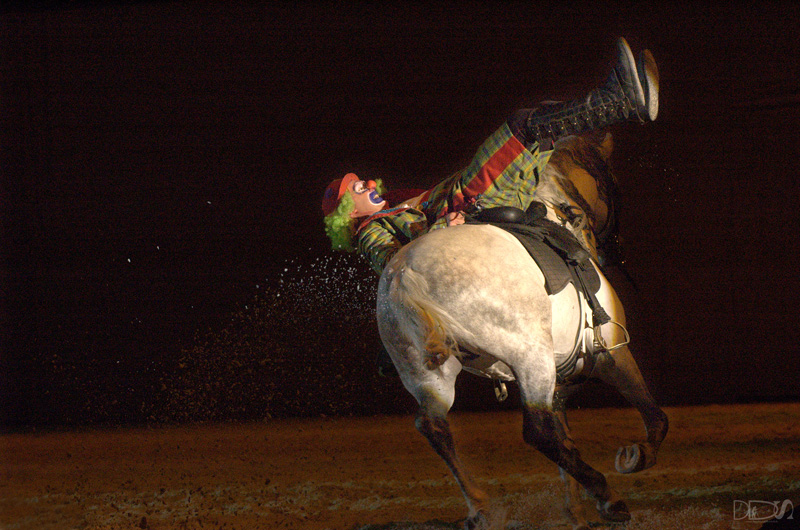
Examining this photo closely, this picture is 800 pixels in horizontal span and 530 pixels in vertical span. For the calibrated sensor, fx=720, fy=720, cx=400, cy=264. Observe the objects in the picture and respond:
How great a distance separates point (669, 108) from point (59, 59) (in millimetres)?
3792

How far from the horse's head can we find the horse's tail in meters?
0.75

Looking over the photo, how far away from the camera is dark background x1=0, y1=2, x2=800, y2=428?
4.43 metres

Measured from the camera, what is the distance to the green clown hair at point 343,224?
252 cm

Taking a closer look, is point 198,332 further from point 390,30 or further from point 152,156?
point 390,30

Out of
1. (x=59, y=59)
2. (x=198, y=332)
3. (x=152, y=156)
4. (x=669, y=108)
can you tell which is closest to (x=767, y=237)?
(x=669, y=108)

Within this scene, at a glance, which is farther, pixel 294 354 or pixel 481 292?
pixel 294 354

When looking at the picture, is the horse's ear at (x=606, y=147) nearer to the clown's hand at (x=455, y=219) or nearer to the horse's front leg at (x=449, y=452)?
the clown's hand at (x=455, y=219)

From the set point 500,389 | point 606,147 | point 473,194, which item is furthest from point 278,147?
point 500,389

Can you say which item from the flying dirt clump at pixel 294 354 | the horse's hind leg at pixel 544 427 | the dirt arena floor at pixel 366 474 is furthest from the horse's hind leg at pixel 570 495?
the flying dirt clump at pixel 294 354

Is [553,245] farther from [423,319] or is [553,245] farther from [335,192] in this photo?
[335,192]

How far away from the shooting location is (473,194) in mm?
2336

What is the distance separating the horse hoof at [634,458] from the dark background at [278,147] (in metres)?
2.36

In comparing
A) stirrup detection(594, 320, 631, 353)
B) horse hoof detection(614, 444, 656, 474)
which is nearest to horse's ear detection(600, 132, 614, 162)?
stirrup detection(594, 320, 631, 353)

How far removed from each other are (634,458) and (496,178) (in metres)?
0.97
